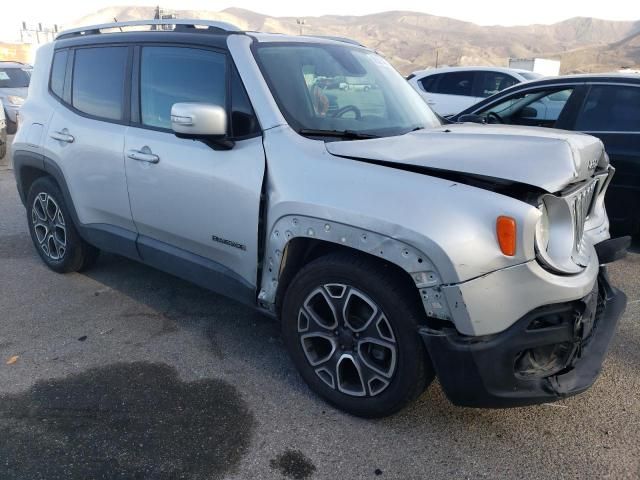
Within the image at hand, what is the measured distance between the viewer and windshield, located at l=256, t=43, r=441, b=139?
Answer: 3088mm

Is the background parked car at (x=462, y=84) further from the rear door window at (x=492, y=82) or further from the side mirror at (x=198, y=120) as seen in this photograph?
the side mirror at (x=198, y=120)

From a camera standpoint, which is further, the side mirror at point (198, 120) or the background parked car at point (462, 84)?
the background parked car at point (462, 84)

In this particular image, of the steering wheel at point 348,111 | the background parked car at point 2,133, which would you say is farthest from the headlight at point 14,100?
the steering wheel at point 348,111

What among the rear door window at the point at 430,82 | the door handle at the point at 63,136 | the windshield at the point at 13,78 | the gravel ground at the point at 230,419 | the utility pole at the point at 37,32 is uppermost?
the door handle at the point at 63,136

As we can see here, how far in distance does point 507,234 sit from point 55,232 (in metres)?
3.84

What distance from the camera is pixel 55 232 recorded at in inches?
185

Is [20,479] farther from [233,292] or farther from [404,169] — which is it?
[404,169]

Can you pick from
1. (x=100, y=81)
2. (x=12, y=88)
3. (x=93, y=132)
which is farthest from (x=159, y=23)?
(x=12, y=88)

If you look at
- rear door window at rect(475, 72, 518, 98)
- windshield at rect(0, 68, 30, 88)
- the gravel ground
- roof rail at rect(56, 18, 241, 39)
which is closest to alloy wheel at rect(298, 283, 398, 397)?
the gravel ground

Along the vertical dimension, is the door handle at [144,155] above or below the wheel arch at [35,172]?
above

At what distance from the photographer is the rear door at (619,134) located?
4.88 metres

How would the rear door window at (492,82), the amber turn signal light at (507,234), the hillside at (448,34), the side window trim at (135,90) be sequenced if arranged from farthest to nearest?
the hillside at (448,34)
the rear door window at (492,82)
the side window trim at (135,90)
the amber turn signal light at (507,234)

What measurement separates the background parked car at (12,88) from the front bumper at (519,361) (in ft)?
44.8

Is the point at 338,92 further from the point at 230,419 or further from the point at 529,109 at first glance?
the point at 529,109
